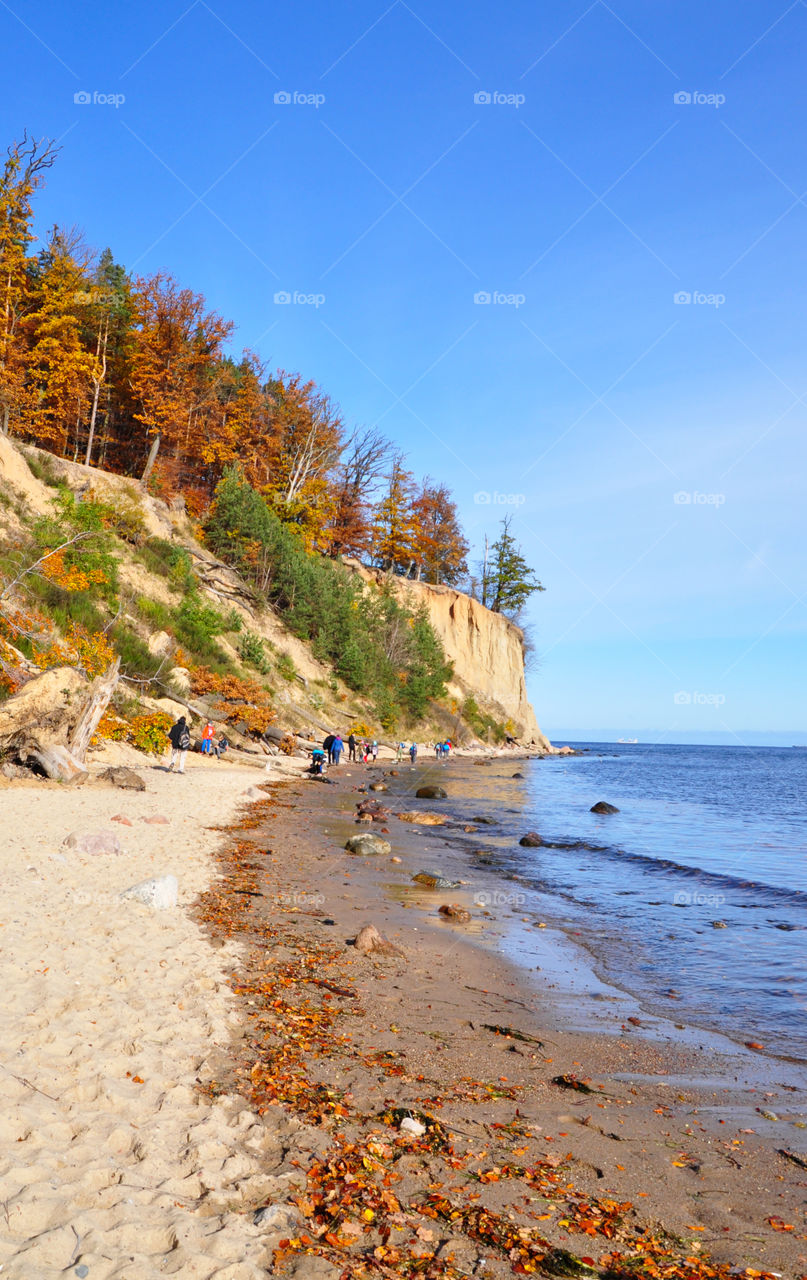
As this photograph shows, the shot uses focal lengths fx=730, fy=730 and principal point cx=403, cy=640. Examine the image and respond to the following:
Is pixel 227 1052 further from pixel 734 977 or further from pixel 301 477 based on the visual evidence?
pixel 301 477

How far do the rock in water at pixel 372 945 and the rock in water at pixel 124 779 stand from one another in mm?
9870

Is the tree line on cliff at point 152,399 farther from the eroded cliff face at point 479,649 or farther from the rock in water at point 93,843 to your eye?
the rock in water at point 93,843

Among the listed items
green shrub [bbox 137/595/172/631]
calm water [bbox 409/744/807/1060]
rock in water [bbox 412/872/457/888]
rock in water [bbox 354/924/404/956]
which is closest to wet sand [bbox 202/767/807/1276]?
rock in water [bbox 354/924/404/956]

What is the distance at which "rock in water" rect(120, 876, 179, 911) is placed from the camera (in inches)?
334

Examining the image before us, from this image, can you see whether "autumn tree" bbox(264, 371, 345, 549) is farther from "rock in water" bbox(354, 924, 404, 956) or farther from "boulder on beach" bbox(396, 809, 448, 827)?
"rock in water" bbox(354, 924, 404, 956)

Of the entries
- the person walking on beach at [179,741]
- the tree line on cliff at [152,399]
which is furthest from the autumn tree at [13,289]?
the person walking on beach at [179,741]

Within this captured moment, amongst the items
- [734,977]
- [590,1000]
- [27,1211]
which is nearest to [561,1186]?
[27,1211]

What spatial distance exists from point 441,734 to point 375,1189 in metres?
52.1

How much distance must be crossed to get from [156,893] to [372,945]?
261 centimetres

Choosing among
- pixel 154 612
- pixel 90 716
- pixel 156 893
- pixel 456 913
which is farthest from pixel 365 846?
pixel 154 612

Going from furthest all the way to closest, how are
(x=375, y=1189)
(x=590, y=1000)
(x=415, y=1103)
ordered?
1. (x=590, y=1000)
2. (x=415, y=1103)
3. (x=375, y=1189)

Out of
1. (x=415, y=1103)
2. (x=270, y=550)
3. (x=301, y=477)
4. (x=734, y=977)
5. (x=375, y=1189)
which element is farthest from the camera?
(x=301, y=477)

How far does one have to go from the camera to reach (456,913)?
35.8 ft

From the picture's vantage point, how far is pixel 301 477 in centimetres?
5053
